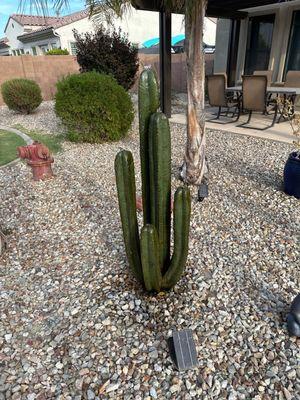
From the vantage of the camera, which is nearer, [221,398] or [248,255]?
[221,398]

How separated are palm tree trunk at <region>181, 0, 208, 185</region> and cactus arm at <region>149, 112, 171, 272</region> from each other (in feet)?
5.26

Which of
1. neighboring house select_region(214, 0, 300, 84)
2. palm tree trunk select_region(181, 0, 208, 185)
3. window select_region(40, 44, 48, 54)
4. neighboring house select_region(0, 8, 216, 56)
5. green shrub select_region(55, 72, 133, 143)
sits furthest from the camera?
window select_region(40, 44, 48, 54)

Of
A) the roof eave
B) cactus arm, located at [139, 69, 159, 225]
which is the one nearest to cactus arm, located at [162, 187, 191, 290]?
cactus arm, located at [139, 69, 159, 225]

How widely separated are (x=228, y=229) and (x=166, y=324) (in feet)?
4.37

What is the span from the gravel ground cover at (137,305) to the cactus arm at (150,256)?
0.23 m

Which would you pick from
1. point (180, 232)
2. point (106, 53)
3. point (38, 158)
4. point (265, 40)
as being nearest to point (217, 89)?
point (106, 53)

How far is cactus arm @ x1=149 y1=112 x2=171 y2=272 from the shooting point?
1607mm

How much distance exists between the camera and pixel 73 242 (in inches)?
107

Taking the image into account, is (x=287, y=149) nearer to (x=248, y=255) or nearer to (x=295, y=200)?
(x=295, y=200)

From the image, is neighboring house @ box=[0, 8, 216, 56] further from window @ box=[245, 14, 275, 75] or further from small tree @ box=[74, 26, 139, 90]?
small tree @ box=[74, 26, 139, 90]

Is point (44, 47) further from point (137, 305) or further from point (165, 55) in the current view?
point (137, 305)

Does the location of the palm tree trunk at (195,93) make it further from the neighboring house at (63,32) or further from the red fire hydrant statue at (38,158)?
the neighboring house at (63,32)

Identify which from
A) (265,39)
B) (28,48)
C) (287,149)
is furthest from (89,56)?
(28,48)

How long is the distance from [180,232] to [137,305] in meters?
0.64
